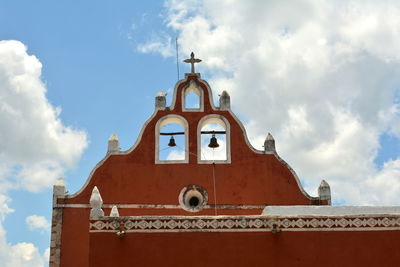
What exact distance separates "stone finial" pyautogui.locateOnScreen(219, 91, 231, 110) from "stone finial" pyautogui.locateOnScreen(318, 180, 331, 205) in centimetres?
336

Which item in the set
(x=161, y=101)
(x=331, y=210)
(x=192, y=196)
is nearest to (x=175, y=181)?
(x=192, y=196)

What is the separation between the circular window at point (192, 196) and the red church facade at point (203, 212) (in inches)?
1.0

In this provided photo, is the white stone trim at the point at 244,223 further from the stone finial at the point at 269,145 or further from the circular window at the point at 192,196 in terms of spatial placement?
the stone finial at the point at 269,145

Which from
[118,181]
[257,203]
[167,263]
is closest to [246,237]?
[167,263]

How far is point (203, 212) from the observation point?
16.6 meters

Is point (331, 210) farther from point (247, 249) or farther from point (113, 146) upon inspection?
point (113, 146)

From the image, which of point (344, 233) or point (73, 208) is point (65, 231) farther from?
point (344, 233)

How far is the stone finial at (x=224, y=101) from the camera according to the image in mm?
17844

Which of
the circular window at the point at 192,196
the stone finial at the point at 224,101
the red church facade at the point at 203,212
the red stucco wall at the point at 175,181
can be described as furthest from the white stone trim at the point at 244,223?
the stone finial at the point at 224,101

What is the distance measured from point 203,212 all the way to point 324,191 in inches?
133

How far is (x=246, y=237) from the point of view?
1331 centimetres

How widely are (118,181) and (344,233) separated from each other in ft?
20.9

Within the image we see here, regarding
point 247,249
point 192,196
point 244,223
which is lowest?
point 247,249

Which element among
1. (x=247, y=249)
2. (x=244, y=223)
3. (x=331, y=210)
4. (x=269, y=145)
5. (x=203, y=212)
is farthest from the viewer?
(x=269, y=145)
